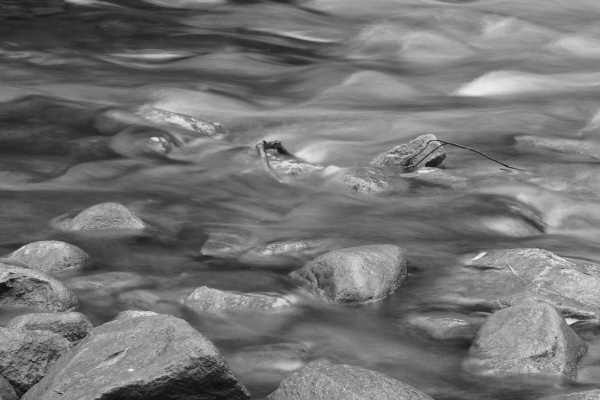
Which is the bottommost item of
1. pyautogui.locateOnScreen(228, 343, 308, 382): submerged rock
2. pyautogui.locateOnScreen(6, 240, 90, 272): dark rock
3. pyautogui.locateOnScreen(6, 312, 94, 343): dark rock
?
pyautogui.locateOnScreen(228, 343, 308, 382): submerged rock

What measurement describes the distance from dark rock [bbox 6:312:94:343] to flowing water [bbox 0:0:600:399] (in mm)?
586

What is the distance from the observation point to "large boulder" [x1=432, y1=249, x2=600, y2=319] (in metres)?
4.57

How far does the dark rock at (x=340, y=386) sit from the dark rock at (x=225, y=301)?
1.23 metres

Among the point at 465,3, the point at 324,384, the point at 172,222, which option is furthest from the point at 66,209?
the point at 465,3

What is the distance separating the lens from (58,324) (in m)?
3.71

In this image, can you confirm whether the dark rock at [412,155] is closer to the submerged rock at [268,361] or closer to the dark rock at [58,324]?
the submerged rock at [268,361]

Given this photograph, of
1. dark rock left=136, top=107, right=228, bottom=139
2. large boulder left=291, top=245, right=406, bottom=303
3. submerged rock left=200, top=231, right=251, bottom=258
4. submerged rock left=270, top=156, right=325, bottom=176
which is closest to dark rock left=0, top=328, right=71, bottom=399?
large boulder left=291, top=245, right=406, bottom=303

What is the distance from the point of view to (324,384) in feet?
10.6

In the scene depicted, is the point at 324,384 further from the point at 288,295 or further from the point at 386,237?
the point at 386,237

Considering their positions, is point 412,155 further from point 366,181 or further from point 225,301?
point 225,301

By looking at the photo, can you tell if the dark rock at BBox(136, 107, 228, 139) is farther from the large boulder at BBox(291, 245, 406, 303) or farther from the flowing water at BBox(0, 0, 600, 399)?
the large boulder at BBox(291, 245, 406, 303)

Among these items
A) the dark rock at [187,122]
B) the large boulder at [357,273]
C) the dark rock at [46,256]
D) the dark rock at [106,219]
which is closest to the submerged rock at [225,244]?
the dark rock at [106,219]

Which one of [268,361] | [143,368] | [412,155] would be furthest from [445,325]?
[412,155]

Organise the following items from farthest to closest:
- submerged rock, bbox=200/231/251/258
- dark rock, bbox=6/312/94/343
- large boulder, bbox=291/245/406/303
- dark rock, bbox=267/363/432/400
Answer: submerged rock, bbox=200/231/251/258
large boulder, bbox=291/245/406/303
dark rock, bbox=6/312/94/343
dark rock, bbox=267/363/432/400
